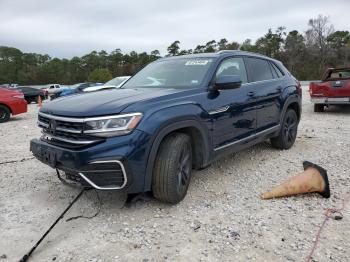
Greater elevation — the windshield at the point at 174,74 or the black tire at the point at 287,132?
the windshield at the point at 174,74

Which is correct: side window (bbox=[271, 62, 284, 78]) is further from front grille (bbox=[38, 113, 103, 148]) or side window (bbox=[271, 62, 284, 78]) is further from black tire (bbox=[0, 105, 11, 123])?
black tire (bbox=[0, 105, 11, 123])

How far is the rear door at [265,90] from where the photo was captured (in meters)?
5.20

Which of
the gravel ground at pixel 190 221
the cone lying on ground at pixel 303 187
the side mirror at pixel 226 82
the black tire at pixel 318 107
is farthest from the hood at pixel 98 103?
the black tire at pixel 318 107

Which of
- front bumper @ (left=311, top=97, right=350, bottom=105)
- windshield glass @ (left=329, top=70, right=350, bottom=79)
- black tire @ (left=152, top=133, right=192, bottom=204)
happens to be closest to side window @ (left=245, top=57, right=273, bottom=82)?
black tire @ (left=152, top=133, right=192, bottom=204)

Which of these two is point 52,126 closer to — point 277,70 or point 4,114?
point 277,70

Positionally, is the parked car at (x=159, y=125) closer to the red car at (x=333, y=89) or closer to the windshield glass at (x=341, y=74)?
the red car at (x=333, y=89)

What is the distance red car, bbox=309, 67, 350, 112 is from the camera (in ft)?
35.1

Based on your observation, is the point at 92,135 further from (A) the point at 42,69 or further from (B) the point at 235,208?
(A) the point at 42,69

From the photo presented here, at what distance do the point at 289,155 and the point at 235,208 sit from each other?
2506 mm

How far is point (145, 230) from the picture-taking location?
136 inches

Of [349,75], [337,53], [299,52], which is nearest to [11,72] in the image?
[299,52]

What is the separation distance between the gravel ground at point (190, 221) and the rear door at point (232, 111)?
0.62 meters

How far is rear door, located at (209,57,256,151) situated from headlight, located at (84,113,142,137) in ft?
3.76

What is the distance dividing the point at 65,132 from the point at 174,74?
171 cm
